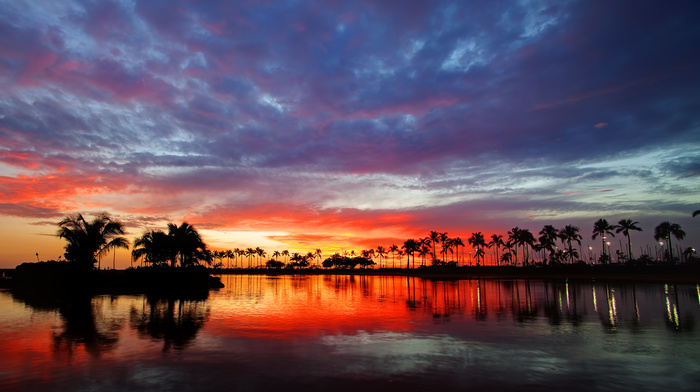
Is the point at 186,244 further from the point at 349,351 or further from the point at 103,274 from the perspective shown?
the point at 349,351

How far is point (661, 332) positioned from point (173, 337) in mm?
20683

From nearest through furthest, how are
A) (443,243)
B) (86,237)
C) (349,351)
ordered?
(349,351) → (86,237) → (443,243)

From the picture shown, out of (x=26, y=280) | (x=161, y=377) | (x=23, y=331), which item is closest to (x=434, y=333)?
(x=161, y=377)

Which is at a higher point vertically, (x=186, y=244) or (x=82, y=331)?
(x=186, y=244)

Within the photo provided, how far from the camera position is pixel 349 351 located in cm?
1349

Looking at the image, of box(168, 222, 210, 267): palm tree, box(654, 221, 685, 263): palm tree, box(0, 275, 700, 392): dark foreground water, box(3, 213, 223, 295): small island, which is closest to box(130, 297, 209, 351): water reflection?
box(0, 275, 700, 392): dark foreground water

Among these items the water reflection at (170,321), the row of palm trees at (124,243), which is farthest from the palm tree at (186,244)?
the water reflection at (170,321)

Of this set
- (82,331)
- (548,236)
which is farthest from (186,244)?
Answer: (548,236)

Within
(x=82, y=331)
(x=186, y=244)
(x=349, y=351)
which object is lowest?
(x=349, y=351)

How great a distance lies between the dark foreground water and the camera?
392 inches

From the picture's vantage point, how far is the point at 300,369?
11195mm

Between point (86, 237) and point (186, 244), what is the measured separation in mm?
10332

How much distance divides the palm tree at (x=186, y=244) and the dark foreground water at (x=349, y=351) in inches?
878

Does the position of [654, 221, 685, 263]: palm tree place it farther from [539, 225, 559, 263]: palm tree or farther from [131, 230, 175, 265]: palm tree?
[131, 230, 175, 265]: palm tree
